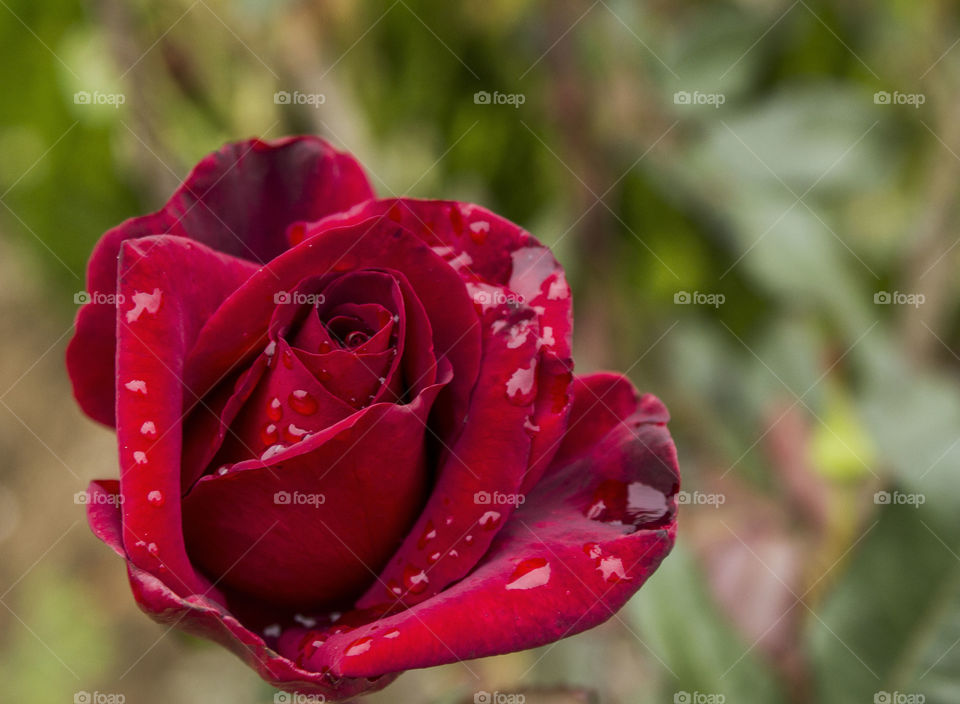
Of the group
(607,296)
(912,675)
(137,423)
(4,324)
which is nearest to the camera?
(137,423)

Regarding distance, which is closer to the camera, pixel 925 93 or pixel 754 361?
pixel 754 361

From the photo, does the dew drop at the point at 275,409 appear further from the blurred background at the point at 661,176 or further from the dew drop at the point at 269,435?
the blurred background at the point at 661,176

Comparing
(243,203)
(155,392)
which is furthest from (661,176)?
(155,392)

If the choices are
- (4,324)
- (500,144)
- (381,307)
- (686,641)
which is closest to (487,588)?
(381,307)

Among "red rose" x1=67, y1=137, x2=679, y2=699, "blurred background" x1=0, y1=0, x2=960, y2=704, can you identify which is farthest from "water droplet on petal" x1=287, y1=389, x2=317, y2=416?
"blurred background" x1=0, y1=0, x2=960, y2=704

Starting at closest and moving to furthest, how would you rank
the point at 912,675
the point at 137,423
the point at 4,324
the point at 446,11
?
the point at 137,423 < the point at 912,675 < the point at 446,11 < the point at 4,324

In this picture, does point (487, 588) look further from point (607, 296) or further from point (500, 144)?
point (500, 144)
